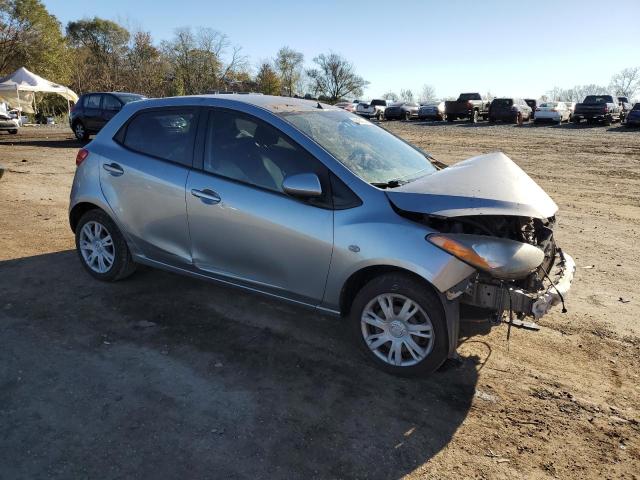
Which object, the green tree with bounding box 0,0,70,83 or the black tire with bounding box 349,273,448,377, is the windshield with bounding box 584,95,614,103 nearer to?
the black tire with bounding box 349,273,448,377

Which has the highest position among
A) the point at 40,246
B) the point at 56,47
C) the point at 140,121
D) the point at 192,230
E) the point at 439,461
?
the point at 56,47

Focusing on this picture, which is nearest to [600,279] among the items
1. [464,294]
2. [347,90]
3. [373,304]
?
[464,294]

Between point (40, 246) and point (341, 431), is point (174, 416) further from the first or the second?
point (40, 246)

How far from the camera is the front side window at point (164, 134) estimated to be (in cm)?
414

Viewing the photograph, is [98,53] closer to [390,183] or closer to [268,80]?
[268,80]

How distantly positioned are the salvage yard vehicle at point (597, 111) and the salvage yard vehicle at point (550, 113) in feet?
3.71

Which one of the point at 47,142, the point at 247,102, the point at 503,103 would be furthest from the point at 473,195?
the point at 503,103

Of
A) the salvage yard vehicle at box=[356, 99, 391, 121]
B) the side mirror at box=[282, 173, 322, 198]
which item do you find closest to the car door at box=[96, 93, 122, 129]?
the side mirror at box=[282, 173, 322, 198]

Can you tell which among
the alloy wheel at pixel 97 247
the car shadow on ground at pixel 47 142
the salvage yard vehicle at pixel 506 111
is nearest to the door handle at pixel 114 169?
the alloy wheel at pixel 97 247

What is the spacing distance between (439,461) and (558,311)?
247cm

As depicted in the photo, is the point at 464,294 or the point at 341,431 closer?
A: the point at 341,431

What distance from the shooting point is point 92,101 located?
57.5 feet

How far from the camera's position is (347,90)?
8081cm

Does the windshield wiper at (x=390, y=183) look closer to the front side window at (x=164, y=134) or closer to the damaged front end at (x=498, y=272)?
the damaged front end at (x=498, y=272)
